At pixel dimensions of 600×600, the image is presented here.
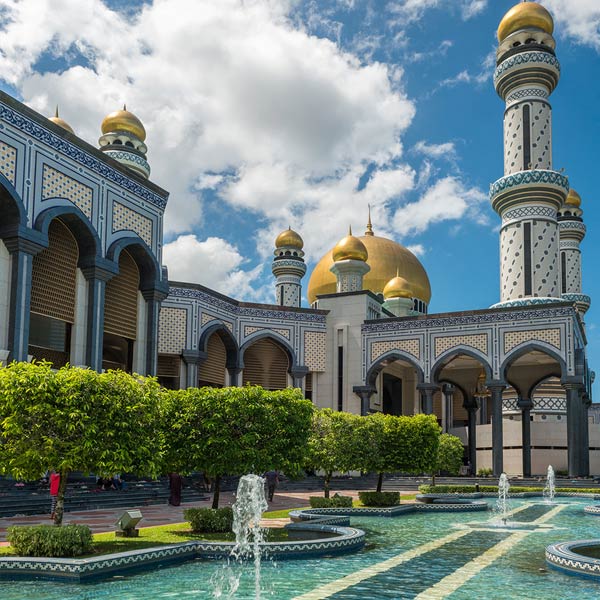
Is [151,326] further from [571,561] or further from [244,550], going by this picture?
[571,561]

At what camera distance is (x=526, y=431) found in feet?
106

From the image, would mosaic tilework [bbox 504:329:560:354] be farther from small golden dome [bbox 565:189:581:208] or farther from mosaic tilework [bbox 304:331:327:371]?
small golden dome [bbox 565:189:581:208]

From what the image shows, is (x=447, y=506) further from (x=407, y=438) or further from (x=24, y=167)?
(x=24, y=167)

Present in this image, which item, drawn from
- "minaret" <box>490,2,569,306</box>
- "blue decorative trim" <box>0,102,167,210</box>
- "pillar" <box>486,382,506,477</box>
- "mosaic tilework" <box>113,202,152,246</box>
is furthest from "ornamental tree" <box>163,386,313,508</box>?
"minaret" <box>490,2,569,306</box>

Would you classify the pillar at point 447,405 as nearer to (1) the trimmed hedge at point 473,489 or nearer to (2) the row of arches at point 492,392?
(2) the row of arches at point 492,392

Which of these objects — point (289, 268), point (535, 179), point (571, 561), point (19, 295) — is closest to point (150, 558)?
point (571, 561)

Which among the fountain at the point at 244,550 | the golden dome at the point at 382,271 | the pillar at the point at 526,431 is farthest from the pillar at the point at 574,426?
the fountain at the point at 244,550

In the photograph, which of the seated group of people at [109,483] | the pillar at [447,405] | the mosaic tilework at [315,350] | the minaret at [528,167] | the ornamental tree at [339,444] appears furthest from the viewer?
the pillar at [447,405]

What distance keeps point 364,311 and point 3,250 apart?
1759cm

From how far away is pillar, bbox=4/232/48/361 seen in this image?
53.0 ft

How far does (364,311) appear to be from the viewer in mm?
31344

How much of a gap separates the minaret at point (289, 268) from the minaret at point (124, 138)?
15156 millimetres

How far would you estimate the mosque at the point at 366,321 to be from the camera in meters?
19.5

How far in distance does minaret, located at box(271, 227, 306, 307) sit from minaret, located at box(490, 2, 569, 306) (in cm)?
1680
